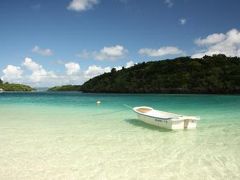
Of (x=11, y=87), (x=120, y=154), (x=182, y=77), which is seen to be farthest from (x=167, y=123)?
(x=11, y=87)

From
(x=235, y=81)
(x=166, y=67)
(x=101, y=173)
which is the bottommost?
(x=101, y=173)

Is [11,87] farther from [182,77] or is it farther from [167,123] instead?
[167,123]

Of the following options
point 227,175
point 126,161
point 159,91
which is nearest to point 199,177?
point 227,175

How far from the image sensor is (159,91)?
9000cm

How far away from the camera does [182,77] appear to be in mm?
87062

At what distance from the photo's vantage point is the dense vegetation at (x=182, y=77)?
77062 millimetres

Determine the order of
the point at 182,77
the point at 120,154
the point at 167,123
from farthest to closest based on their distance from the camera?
the point at 182,77
the point at 167,123
the point at 120,154

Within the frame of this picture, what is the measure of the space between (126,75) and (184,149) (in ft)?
339

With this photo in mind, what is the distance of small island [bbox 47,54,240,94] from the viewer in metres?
77.0

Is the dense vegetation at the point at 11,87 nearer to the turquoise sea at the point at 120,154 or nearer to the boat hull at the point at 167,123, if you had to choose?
the turquoise sea at the point at 120,154

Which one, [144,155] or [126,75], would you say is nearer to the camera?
[144,155]

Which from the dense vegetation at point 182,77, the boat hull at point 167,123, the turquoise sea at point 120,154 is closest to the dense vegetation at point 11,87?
the dense vegetation at point 182,77

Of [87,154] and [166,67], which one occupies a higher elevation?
[166,67]

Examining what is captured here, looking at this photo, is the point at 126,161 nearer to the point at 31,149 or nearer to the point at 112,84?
the point at 31,149
